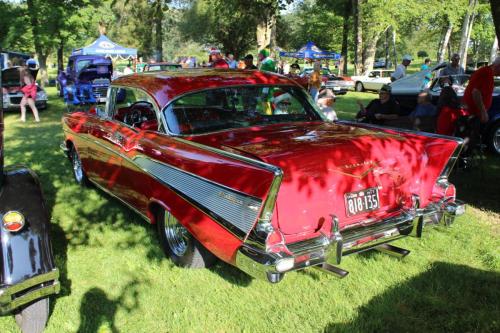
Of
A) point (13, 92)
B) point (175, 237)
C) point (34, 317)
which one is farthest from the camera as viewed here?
point (13, 92)

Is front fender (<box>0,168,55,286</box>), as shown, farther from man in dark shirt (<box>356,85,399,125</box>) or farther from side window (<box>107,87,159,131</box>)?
man in dark shirt (<box>356,85,399,125</box>)

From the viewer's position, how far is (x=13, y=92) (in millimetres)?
14227

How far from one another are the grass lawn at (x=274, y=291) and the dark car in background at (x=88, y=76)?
12.5 meters

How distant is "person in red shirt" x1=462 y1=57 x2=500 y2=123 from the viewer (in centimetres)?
617

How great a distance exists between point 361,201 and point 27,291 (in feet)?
7.64

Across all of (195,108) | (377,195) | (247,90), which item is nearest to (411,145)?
(377,195)

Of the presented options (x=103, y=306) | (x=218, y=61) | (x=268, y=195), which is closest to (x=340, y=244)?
(x=268, y=195)

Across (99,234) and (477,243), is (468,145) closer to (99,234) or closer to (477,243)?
(477,243)

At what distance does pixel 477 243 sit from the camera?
167 inches

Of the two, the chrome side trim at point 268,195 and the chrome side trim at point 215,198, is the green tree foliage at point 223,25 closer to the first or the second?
the chrome side trim at point 215,198

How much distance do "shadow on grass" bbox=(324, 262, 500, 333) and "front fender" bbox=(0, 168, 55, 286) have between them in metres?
1.96

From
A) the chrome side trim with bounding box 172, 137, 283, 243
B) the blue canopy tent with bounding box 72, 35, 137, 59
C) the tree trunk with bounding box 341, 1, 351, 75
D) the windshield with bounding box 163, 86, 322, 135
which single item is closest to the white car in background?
the tree trunk with bounding box 341, 1, 351, 75

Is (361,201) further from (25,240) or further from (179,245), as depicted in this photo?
(25,240)

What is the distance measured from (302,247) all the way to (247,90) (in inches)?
79.3
